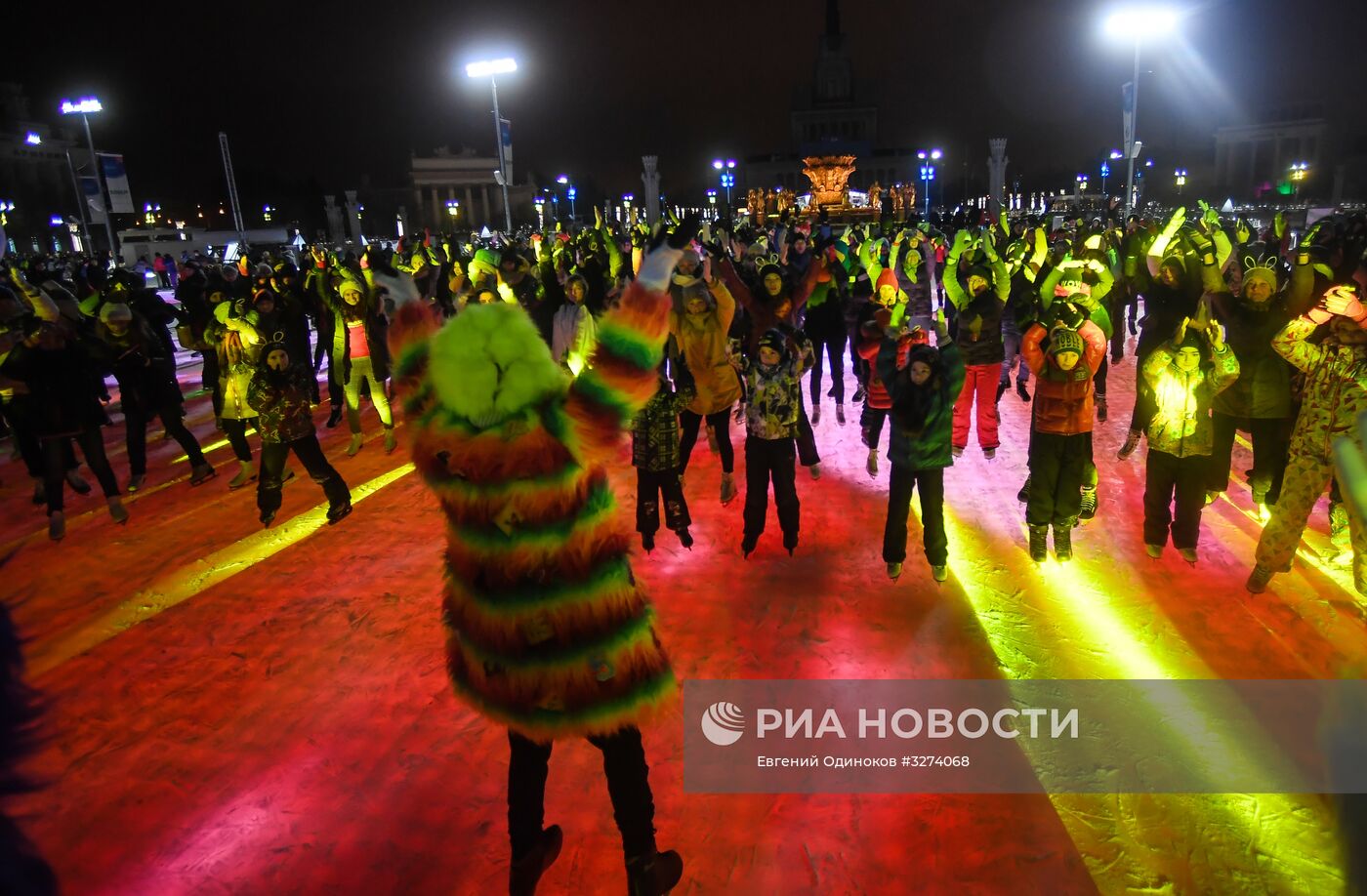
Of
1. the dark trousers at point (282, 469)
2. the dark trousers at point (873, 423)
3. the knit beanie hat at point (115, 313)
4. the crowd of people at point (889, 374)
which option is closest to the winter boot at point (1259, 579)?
the crowd of people at point (889, 374)

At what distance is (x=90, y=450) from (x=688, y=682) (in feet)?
19.0

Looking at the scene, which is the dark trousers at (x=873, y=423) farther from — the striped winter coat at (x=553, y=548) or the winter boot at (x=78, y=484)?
the winter boot at (x=78, y=484)

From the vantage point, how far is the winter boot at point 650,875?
263 centimetres

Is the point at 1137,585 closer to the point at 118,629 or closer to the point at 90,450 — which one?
the point at 118,629

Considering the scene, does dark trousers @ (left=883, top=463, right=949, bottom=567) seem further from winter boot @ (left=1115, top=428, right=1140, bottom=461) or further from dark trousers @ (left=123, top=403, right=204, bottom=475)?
dark trousers @ (left=123, top=403, right=204, bottom=475)

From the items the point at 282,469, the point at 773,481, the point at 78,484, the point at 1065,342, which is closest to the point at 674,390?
the point at 773,481

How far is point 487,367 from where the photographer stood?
88.0 inches

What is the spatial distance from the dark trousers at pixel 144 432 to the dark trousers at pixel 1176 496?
8.47 metres

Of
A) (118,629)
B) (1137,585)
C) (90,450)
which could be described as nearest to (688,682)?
(1137,585)

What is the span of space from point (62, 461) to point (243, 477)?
1.48m

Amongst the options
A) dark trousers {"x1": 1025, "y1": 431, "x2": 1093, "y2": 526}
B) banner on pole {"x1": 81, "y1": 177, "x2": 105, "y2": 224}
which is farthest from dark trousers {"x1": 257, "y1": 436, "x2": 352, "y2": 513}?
banner on pole {"x1": 81, "y1": 177, "x2": 105, "y2": 224}

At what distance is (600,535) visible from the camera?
243 cm

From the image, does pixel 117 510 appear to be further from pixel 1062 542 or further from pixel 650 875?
pixel 1062 542

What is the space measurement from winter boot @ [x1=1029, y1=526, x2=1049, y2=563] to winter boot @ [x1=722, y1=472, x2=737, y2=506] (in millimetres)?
2474
